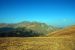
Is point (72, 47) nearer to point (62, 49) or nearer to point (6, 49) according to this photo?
point (62, 49)

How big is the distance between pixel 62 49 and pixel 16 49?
6698 mm

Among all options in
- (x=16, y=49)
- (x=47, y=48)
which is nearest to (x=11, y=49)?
(x=16, y=49)

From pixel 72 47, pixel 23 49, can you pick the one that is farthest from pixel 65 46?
pixel 23 49

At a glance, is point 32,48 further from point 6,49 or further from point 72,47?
point 72,47

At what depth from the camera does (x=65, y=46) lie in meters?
25.1

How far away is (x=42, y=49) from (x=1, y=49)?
588 centimetres

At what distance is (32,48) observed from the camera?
23344 millimetres

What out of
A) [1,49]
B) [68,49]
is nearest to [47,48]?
[68,49]

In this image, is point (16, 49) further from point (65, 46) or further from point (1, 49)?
point (65, 46)

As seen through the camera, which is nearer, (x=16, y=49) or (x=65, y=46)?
(x=16, y=49)

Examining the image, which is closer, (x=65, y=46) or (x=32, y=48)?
(x=32, y=48)

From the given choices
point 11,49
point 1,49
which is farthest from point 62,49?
point 1,49

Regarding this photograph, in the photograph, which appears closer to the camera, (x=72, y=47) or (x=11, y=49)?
(x=11, y=49)

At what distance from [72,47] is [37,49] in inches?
215
